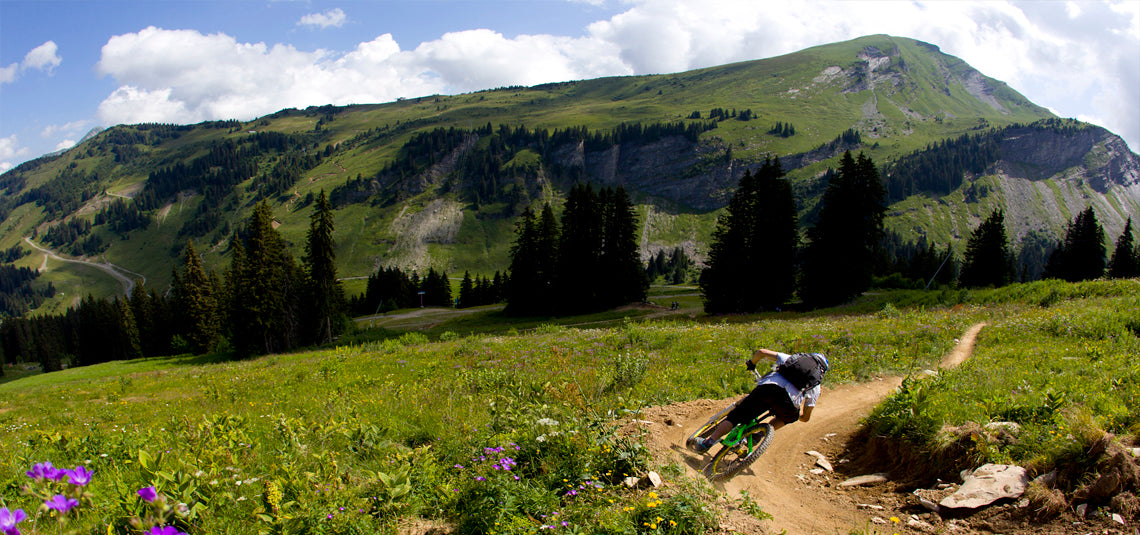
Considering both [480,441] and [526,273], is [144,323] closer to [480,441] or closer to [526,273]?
[526,273]

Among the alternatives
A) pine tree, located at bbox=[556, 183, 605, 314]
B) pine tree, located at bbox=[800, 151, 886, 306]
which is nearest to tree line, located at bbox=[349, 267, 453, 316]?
pine tree, located at bbox=[556, 183, 605, 314]

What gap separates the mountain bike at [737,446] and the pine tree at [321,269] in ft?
185

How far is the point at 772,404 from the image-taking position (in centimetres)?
817

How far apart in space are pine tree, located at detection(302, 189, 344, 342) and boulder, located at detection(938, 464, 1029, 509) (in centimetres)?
5905

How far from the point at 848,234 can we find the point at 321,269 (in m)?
56.2

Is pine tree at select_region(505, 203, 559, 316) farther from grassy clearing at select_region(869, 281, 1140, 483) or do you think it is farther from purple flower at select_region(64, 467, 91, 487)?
purple flower at select_region(64, 467, 91, 487)

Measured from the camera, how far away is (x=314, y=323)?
203 feet

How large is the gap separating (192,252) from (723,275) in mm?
70759

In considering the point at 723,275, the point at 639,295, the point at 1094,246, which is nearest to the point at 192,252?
the point at 639,295

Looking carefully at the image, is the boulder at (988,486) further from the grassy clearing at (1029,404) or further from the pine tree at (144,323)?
the pine tree at (144,323)

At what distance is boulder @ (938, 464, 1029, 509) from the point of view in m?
5.93

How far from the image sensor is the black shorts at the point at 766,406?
812 centimetres

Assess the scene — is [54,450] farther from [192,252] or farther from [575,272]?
[192,252]

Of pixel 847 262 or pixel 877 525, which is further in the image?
pixel 847 262
